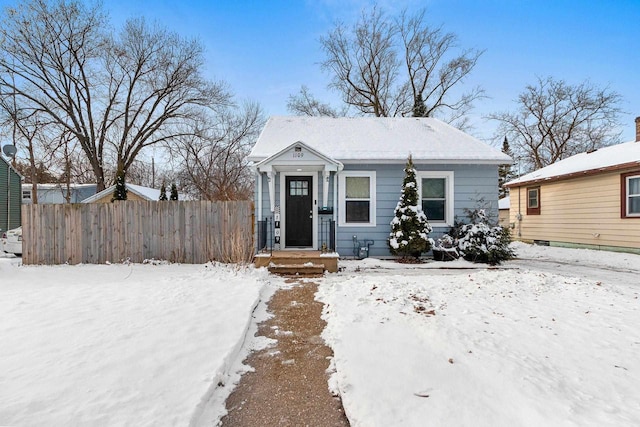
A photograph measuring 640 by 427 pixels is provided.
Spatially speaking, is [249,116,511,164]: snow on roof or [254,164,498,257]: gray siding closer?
[249,116,511,164]: snow on roof

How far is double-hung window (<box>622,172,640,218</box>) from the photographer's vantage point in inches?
383

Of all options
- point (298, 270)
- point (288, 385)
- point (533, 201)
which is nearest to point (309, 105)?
point (533, 201)

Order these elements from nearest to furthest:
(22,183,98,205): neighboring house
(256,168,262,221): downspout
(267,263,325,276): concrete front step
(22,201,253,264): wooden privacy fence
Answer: (267,263,325,276): concrete front step, (22,201,253,264): wooden privacy fence, (256,168,262,221): downspout, (22,183,98,205): neighboring house

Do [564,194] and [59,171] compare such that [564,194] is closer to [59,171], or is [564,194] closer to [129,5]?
[129,5]

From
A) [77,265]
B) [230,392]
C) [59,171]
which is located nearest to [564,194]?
[230,392]

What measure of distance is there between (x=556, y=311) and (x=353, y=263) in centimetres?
458

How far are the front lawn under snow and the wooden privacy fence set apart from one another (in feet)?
13.9

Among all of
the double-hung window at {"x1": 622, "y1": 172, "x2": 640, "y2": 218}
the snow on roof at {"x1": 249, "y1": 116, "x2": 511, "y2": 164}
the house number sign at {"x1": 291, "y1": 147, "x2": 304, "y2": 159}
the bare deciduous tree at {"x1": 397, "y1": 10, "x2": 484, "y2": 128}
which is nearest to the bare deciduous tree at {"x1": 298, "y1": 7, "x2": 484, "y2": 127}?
the bare deciduous tree at {"x1": 397, "y1": 10, "x2": 484, "y2": 128}

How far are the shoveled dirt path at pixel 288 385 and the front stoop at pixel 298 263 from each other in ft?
9.65

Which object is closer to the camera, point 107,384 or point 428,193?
point 107,384

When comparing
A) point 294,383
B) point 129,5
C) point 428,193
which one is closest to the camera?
point 294,383

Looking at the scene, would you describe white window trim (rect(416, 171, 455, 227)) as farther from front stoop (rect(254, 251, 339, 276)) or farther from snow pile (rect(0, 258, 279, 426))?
snow pile (rect(0, 258, 279, 426))

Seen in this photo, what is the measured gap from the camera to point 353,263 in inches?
323

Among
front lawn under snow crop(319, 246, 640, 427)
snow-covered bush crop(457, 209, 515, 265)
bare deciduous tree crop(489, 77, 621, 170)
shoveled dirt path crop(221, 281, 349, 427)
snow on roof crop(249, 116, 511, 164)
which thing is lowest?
shoveled dirt path crop(221, 281, 349, 427)
